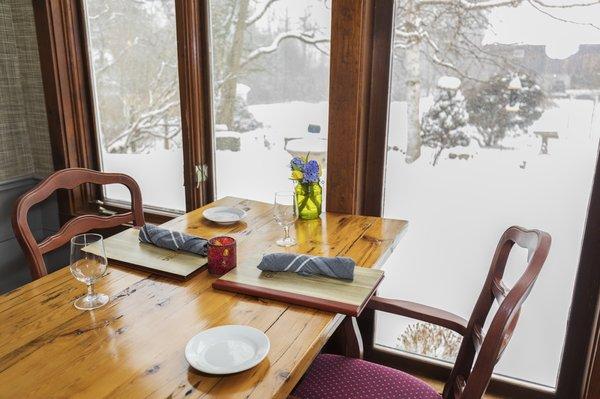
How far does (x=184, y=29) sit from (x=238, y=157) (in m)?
0.60

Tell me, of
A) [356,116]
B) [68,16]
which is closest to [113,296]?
[356,116]

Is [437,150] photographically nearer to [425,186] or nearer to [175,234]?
[425,186]

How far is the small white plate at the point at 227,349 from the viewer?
832 millimetres

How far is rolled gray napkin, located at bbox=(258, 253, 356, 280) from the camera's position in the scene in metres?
1.17

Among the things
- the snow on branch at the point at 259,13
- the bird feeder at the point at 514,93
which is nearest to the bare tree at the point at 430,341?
the bird feeder at the point at 514,93

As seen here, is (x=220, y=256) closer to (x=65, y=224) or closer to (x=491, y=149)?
(x=65, y=224)

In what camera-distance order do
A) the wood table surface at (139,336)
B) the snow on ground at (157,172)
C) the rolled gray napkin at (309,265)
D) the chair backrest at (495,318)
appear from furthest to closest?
the snow on ground at (157,172) → the rolled gray napkin at (309,265) → the chair backrest at (495,318) → the wood table surface at (139,336)

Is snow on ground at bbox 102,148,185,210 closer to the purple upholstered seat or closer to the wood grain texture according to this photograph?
the wood grain texture

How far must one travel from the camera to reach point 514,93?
1582 mm

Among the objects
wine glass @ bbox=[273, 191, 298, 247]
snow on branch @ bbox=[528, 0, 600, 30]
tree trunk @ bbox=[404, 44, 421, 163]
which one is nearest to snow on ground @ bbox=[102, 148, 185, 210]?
wine glass @ bbox=[273, 191, 298, 247]

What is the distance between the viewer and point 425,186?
1.80 m

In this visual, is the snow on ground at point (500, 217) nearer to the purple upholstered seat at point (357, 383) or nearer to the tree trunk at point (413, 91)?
the tree trunk at point (413, 91)

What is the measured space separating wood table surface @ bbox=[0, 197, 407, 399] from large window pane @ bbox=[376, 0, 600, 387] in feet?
1.85

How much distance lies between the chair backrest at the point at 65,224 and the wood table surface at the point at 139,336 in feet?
0.69
